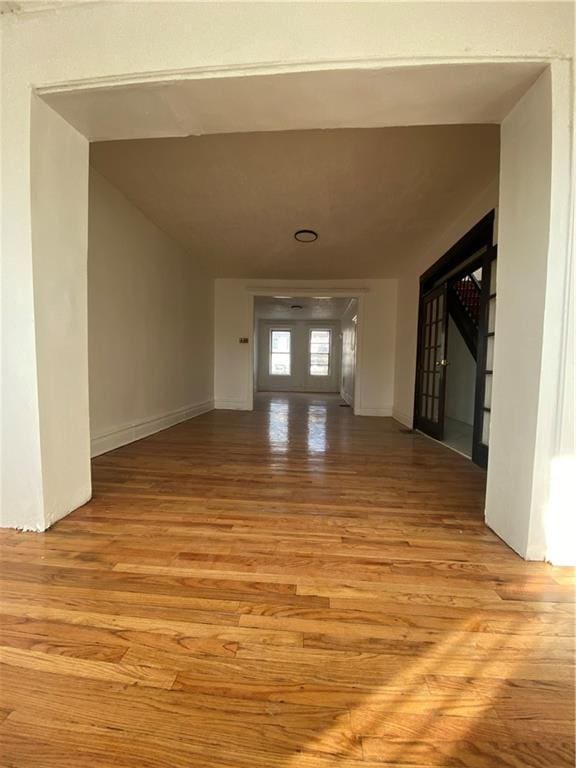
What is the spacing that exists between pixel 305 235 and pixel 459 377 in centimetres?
389

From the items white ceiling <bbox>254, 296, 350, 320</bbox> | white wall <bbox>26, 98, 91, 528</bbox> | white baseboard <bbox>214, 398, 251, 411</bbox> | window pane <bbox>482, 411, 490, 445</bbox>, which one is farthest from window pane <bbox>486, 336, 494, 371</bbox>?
white ceiling <bbox>254, 296, 350, 320</bbox>

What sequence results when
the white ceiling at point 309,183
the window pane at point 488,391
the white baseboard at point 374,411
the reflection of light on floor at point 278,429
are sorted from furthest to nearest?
1. the white baseboard at point 374,411
2. the reflection of light on floor at point 278,429
3. the window pane at point 488,391
4. the white ceiling at point 309,183

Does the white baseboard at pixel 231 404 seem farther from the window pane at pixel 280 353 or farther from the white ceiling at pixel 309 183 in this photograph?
the window pane at pixel 280 353

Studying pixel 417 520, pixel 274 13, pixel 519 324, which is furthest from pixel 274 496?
pixel 274 13

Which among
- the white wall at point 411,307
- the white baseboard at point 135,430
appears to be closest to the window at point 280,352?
the white wall at point 411,307

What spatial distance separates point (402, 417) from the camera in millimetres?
5008

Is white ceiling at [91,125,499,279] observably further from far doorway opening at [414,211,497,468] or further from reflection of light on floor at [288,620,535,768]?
reflection of light on floor at [288,620,535,768]

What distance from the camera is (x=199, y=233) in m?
3.86

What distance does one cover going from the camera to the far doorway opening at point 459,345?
2.66 meters

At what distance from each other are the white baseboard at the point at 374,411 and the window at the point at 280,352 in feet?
17.8

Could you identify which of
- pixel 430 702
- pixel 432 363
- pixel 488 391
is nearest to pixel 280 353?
pixel 432 363

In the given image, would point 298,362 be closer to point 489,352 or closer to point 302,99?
point 489,352

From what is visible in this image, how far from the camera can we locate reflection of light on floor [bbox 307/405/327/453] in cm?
327

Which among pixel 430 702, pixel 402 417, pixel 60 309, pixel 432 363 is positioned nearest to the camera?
pixel 430 702
